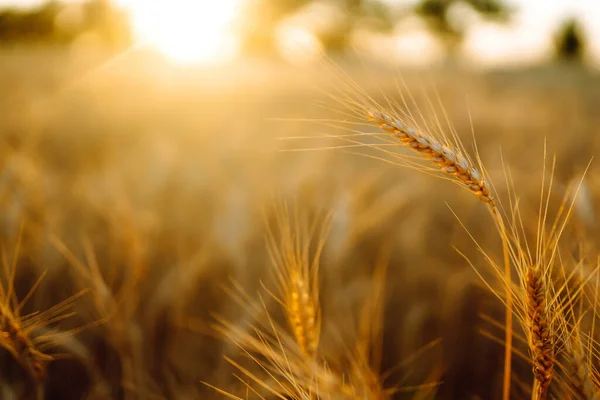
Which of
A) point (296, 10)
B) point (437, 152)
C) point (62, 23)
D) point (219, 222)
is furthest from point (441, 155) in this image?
point (296, 10)

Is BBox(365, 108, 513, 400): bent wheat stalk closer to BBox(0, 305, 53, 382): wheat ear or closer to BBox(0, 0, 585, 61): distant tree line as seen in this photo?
BBox(0, 305, 53, 382): wheat ear

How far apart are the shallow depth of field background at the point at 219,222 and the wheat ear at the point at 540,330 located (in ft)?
0.32

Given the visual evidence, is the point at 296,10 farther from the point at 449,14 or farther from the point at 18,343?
the point at 18,343

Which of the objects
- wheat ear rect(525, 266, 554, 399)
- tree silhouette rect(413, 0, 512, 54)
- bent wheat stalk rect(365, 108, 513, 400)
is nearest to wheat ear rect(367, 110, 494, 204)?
bent wheat stalk rect(365, 108, 513, 400)

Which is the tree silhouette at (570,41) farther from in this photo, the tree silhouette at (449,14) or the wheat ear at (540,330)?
the wheat ear at (540,330)

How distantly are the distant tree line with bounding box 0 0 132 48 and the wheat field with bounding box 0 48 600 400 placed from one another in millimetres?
10217

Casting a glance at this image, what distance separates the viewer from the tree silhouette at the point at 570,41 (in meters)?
17.0

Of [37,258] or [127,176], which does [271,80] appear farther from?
[37,258]

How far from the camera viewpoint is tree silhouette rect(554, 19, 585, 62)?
17.0m

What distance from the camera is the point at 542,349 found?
1.86ft

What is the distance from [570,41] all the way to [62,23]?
18.3 metres

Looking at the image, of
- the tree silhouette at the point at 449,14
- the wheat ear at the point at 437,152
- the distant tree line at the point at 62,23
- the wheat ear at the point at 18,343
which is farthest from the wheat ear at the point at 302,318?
the tree silhouette at the point at 449,14

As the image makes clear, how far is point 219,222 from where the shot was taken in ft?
5.52

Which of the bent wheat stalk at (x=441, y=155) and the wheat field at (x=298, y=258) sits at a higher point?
the bent wheat stalk at (x=441, y=155)
